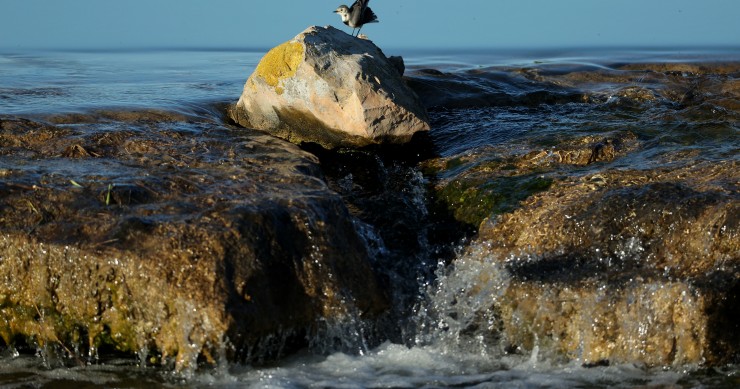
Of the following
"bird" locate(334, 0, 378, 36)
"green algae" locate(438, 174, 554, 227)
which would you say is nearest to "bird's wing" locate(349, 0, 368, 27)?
"bird" locate(334, 0, 378, 36)

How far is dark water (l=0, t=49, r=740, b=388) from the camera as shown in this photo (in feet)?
18.8

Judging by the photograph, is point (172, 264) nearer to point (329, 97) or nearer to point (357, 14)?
point (329, 97)

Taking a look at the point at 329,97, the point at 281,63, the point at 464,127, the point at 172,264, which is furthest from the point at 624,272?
the point at 281,63

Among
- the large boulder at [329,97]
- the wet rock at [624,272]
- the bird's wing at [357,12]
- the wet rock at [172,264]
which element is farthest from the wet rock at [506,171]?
the bird's wing at [357,12]

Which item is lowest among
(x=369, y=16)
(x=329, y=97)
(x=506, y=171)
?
(x=506, y=171)

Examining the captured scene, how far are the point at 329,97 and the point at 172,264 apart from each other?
3343 mm

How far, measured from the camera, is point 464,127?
9.63 metres

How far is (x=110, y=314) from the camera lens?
5723mm

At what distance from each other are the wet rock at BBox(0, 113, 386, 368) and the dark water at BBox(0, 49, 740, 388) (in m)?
0.22

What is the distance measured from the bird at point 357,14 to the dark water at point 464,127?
0.94 m

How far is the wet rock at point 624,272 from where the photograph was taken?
19.0 feet

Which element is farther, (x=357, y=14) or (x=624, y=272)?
(x=357, y=14)

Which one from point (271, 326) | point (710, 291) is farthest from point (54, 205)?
point (710, 291)

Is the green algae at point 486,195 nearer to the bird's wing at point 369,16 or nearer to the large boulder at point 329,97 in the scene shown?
the large boulder at point 329,97
